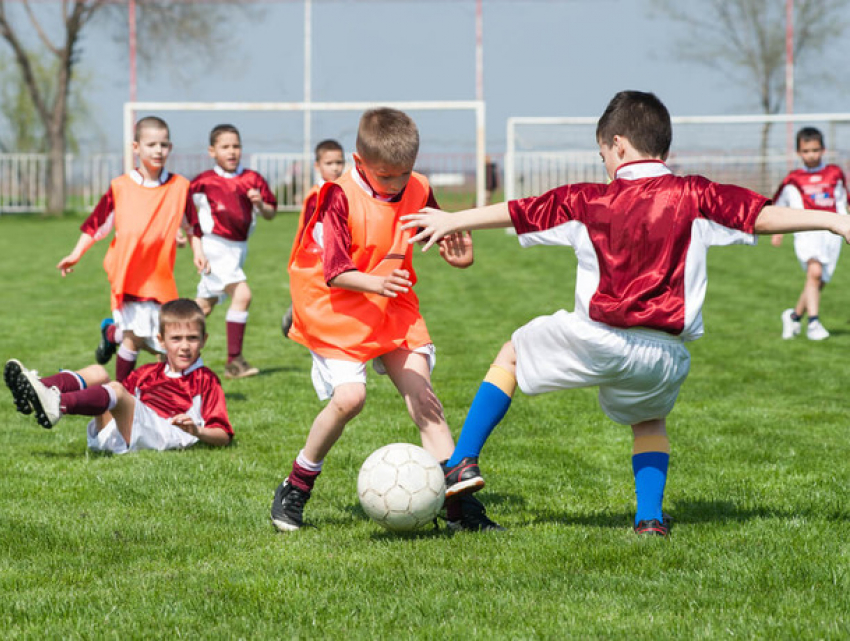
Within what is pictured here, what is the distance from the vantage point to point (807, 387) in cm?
818

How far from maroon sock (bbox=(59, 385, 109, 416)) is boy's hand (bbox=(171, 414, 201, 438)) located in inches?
14.4

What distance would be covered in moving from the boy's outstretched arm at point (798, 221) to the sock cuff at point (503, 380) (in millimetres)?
1127

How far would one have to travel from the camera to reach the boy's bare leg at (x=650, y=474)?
13.8 ft

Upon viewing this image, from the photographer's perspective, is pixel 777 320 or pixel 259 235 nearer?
pixel 777 320

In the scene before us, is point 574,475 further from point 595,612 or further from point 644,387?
point 595,612

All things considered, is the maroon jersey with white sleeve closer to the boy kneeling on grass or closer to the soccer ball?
the soccer ball

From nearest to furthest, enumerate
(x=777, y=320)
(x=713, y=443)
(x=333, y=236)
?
1. (x=333, y=236)
2. (x=713, y=443)
3. (x=777, y=320)

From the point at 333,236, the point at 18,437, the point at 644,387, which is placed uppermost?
the point at 333,236

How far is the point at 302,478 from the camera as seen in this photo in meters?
4.49

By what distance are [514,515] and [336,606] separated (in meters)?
1.42

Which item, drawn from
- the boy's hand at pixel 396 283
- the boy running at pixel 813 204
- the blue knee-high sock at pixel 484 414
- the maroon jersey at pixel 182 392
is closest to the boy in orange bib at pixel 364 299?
the boy's hand at pixel 396 283

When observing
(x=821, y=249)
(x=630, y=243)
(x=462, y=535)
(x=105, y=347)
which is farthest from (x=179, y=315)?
(x=821, y=249)

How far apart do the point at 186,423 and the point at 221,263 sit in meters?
3.80

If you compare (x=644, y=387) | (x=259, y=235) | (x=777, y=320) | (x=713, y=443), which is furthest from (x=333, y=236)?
(x=259, y=235)
